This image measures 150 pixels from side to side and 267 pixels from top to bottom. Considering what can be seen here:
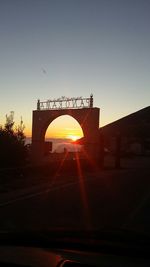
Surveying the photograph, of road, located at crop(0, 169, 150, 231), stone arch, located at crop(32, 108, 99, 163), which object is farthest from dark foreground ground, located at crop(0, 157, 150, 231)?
stone arch, located at crop(32, 108, 99, 163)

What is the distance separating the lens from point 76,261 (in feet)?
12.2

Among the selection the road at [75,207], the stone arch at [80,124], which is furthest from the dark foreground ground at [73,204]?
the stone arch at [80,124]

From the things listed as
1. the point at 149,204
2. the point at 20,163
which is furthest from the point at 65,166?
the point at 149,204

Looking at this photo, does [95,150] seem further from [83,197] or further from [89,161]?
[83,197]

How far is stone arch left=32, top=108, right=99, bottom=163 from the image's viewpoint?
41.6 m

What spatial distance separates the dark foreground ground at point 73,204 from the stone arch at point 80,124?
741 inches

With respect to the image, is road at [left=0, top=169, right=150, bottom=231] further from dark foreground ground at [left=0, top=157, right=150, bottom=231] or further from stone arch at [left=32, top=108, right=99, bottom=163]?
stone arch at [left=32, top=108, right=99, bottom=163]

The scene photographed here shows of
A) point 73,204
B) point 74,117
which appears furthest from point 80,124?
point 73,204

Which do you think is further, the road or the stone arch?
the stone arch

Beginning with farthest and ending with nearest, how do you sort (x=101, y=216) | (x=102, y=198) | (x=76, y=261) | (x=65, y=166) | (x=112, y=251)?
1. (x=65, y=166)
2. (x=102, y=198)
3. (x=101, y=216)
4. (x=112, y=251)
5. (x=76, y=261)

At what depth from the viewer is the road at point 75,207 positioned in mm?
10930

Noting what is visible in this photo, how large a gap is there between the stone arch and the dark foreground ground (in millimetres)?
18821

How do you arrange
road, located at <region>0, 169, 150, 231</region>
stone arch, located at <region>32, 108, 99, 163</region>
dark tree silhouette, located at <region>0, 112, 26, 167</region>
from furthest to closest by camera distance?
1. stone arch, located at <region>32, 108, 99, 163</region>
2. dark tree silhouette, located at <region>0, 112, 26, 167</region>
3. road, located at <region>0, 169, 150, 231</region>

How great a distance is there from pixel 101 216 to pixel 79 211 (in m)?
1.09
